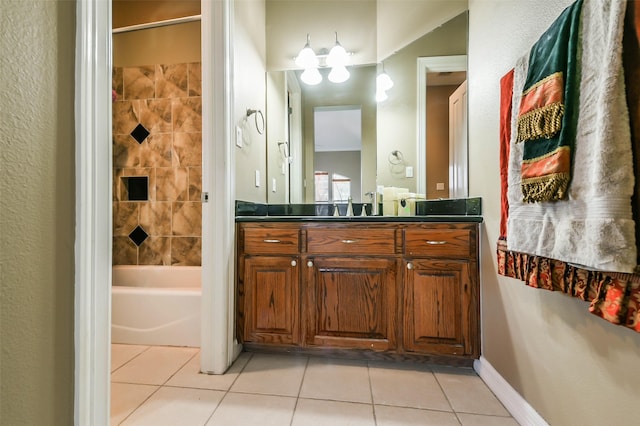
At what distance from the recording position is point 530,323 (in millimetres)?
1102

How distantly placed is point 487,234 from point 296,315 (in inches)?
43.9

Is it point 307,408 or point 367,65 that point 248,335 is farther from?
point 367,65

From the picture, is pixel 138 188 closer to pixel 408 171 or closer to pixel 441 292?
pixel 408 171

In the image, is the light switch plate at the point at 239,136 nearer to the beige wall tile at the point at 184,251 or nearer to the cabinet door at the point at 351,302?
the cabinet door at the point at 351,302

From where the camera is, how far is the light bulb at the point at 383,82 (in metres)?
2.13

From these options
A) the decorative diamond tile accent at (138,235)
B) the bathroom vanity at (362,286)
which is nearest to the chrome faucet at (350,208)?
the bathroom vanity at (362,286)

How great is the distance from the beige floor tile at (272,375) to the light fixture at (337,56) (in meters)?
2.12

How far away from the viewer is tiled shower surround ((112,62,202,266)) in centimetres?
252

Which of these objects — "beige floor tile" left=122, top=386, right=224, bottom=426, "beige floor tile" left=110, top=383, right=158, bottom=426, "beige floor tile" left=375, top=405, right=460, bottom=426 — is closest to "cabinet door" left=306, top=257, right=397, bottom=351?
"beige floor tile" left=375, top=405, right=460, bottom=426

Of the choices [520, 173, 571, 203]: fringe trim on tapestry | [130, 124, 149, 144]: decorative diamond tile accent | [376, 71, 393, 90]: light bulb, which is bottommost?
[520, 173, 571, 203]: fringe trim on tapestry

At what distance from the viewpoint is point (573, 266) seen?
825 mm

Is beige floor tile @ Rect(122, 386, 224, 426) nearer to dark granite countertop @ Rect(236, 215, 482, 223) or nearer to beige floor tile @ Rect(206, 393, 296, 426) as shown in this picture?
beige floor tile @ Rect(206, 393, 296, 426)

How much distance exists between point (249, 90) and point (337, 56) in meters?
0.77

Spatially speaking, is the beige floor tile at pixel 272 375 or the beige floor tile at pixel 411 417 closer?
the beige floor tile at pixel 411 417
